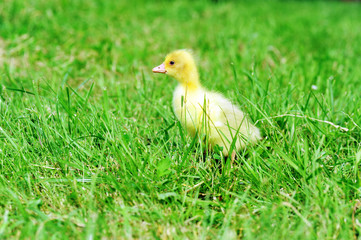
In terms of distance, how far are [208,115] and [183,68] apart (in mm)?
404

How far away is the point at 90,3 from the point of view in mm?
5711

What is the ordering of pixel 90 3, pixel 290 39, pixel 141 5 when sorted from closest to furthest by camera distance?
pixel 290 39 → pixel 90 3 → pixel 141 5

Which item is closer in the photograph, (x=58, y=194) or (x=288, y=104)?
(x=58, y=194)

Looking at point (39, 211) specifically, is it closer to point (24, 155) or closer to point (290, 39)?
point (24, 155)

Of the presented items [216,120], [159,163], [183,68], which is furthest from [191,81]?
[159,163]

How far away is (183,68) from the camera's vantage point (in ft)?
7.97

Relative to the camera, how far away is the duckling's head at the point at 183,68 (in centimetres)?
241

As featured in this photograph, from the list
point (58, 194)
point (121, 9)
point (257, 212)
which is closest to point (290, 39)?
point (121, 9)

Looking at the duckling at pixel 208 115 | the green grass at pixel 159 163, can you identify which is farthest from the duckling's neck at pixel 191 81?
the green grass at pixel 159 163

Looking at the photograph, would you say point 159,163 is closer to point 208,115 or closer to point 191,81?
point 208,115

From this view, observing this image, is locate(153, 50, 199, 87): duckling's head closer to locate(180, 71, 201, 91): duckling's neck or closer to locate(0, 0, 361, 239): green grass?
locate(180, 71, 201, 91): duckling's neck

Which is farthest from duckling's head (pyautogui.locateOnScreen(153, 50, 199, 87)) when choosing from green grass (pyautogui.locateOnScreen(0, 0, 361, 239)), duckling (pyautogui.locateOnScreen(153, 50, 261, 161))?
green grass (pyautogui.locateOnScreen(0, 0, 361, 239))

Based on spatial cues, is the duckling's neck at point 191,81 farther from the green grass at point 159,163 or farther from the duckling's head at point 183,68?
the green grass at point 159,163

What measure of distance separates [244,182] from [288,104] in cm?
89
